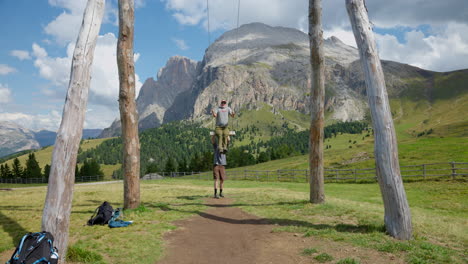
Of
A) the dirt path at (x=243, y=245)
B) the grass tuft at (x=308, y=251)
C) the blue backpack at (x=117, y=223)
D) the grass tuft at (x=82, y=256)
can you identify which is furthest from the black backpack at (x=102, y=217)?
the grass tuft at (x=308, y=251)

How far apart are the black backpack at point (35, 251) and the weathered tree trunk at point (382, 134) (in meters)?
6.27

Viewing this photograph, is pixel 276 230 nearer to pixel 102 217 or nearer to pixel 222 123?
pixel 102 217

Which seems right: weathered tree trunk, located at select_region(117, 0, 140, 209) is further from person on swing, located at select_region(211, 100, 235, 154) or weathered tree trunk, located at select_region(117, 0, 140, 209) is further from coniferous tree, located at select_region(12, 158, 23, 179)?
coniferous tree, located at select_region(12, 158, 23, 179)

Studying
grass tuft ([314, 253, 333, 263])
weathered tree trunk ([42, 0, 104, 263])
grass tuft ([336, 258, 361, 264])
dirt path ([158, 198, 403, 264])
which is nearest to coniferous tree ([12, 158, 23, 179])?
dirt path ([158, 198, 403, 264])

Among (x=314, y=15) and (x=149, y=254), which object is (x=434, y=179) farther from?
(x=149, y=254)

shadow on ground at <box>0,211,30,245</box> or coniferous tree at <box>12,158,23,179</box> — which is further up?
shadow on ground at <box>0,211,30,245</box>

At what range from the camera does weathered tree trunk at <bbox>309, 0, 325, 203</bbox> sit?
33.8 feet

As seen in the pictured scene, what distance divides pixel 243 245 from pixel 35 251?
12.1ft

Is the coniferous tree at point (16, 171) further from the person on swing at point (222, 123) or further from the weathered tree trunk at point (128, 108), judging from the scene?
the weathered tree trunk at point (128, 108)

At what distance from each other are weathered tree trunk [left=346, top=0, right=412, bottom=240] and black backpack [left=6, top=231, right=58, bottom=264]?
6.27 meters

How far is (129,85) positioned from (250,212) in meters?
5.71

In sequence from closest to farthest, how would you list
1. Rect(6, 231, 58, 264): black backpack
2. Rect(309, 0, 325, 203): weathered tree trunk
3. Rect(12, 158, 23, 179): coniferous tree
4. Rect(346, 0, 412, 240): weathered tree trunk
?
Rect(6, 231, 58, 264): black backpack, Rect(346, 0, 412, 240): weathered tree trunk, Rect(309, 0, 325, 203): weathered tree trunk, Rect(12, 158, 23, 179): coniferous tree

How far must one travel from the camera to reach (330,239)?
19.9 ft

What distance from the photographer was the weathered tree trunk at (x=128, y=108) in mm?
9602
